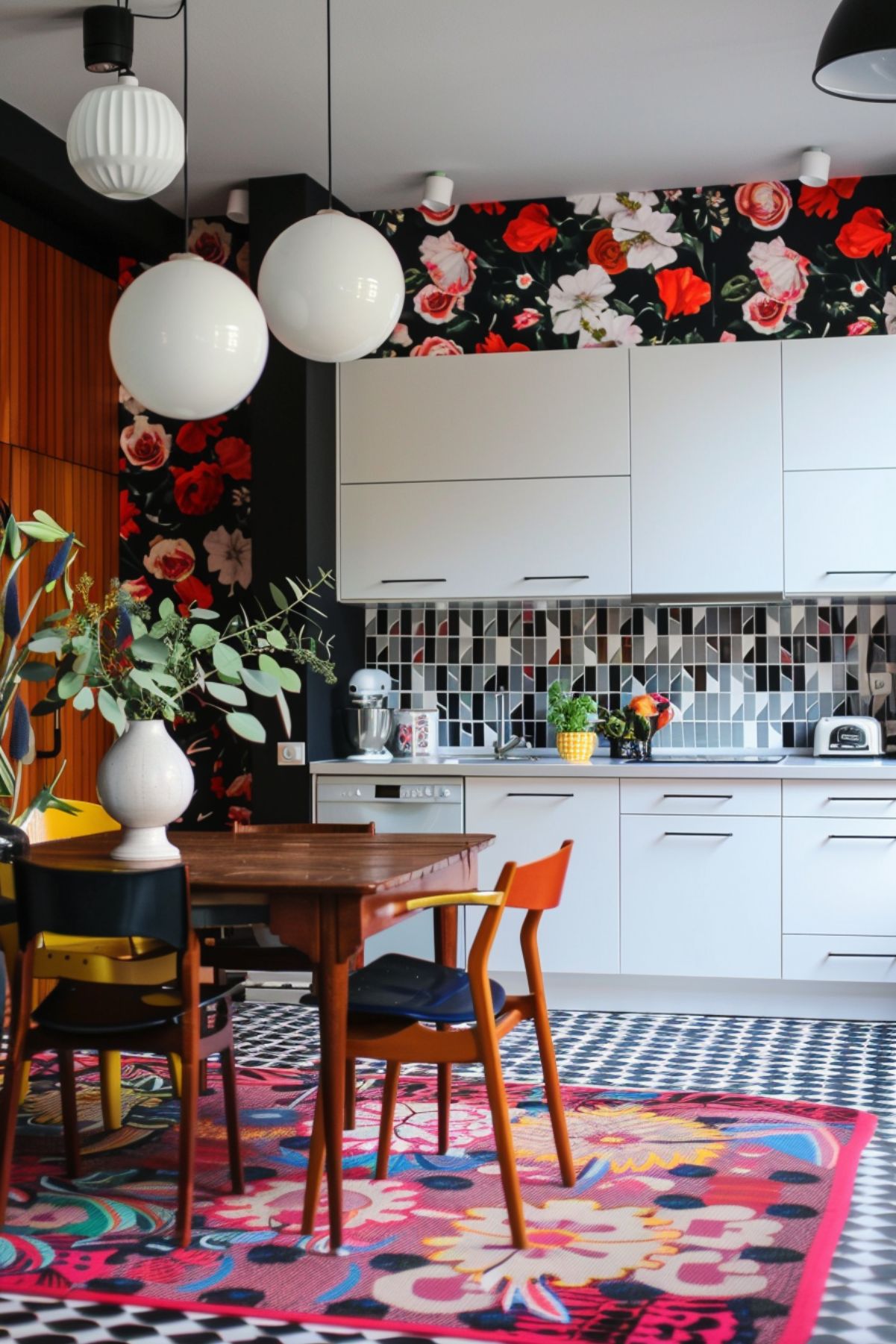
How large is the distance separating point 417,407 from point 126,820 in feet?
8.42

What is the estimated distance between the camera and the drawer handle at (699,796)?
15.4ft

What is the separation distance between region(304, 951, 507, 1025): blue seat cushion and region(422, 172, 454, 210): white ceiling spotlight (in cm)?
296

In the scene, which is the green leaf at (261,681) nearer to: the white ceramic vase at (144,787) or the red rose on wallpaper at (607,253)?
the white ceramic vase at (144,787)

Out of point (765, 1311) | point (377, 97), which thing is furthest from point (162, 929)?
point (377, 97)

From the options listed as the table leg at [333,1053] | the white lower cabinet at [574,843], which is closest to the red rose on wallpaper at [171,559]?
the white lower cabinet at [574,843]

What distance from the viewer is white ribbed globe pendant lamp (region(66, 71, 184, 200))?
2.75 metres

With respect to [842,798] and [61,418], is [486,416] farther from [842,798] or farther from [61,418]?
[842,798]

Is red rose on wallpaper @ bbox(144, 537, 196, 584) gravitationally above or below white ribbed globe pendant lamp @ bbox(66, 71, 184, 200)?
below

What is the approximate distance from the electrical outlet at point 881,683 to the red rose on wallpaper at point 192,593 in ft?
8.34

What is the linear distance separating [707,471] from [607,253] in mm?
977

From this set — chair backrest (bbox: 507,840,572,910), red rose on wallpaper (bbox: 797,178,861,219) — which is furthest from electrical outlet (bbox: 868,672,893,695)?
chair backrest (bbox: 507,840,572,910)

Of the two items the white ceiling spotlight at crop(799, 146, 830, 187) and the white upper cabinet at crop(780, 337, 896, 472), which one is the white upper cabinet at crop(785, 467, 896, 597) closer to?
the white upper cabinet at crop(780, 337, 896, 472)

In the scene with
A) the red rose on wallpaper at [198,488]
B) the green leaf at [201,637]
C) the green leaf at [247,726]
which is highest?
the red rose on wallpaper at [198,488]

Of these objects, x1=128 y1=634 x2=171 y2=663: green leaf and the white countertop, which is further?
the white countertop
